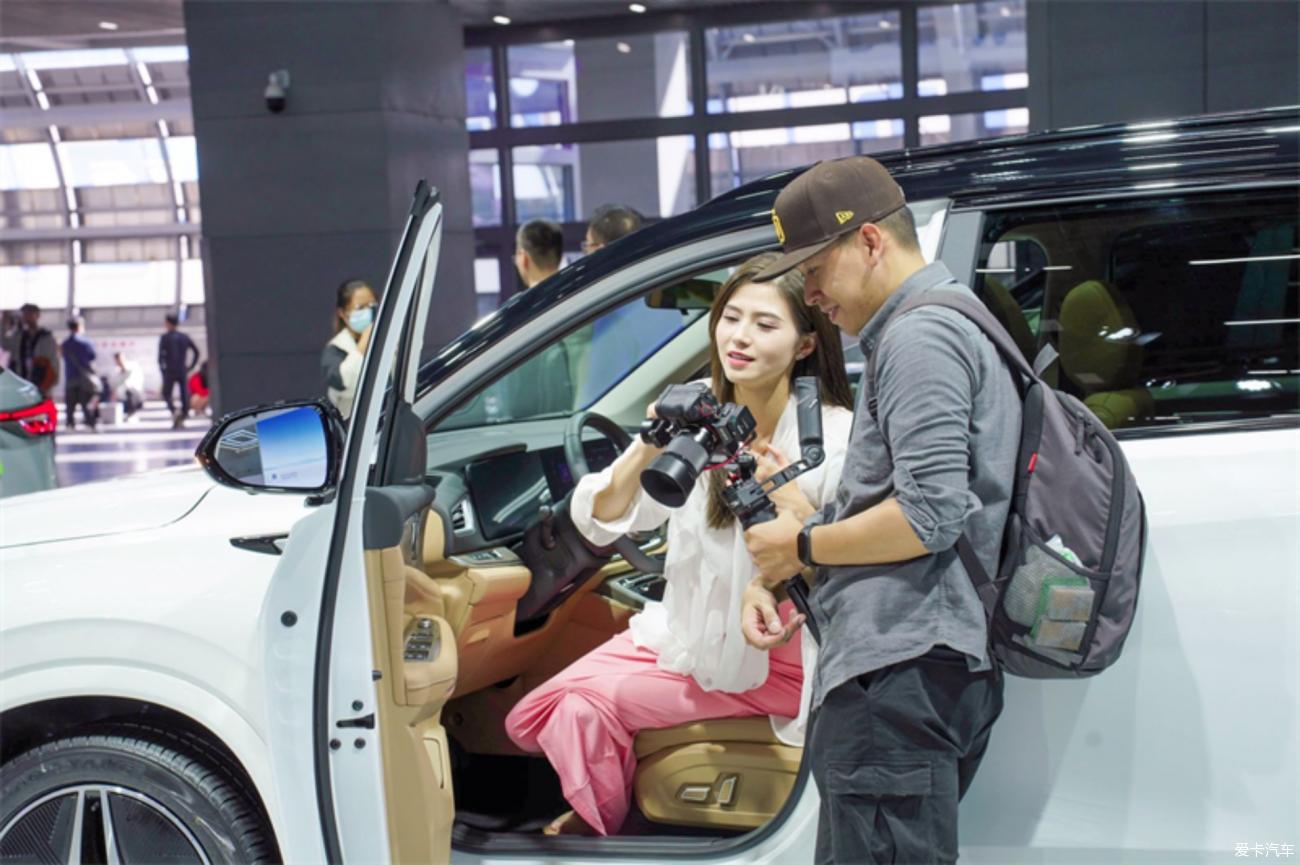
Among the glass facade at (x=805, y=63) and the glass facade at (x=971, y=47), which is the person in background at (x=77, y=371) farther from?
the glass facade at (x=971, y=47)

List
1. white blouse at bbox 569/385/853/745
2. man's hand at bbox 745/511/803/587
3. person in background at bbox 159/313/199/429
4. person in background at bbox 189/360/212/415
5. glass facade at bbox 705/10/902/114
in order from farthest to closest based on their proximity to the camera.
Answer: person in background at bbox 159/313/199/429 → person in background at bbox 189/360/212/415 → glass facade at bbox 705/10/902/114 → white blouse at bbox 569/385/853/745 → man's hand at bbox 745/511/803/587

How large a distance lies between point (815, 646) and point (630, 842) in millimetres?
508

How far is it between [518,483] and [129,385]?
686 inches

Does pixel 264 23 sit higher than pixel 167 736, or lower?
higher

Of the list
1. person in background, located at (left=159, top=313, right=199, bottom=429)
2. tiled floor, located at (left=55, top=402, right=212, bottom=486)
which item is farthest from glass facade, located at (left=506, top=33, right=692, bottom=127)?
person in background, located at (left=159, top=313, right=199, bottom=429)

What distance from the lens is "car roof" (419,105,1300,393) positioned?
2.16m

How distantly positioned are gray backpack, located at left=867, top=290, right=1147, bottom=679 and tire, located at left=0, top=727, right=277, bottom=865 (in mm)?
1310

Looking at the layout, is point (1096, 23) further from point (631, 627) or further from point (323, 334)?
point (631, 627)

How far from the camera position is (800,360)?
2520mm

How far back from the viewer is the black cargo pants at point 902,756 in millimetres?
1891

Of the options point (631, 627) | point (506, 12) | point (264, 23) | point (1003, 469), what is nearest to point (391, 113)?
point (264, 23)

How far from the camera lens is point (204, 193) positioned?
1064 cm

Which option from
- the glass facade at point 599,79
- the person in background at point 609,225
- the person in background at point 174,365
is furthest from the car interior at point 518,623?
the person in background at point 174,365

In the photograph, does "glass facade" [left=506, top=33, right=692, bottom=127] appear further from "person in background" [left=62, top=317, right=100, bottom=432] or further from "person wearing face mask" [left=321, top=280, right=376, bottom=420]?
"person wearing face mask" [left=321, top=280, right=376, bottom=420]
